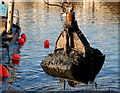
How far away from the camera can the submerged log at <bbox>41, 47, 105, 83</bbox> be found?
3.51 meters

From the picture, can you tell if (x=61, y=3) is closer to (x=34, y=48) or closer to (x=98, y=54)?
(x=98, y=54)

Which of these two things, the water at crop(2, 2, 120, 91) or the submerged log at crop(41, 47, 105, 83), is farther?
the water at crop(2, 2, 120, 91)

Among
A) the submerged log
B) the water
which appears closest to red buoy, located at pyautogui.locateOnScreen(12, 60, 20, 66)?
the water

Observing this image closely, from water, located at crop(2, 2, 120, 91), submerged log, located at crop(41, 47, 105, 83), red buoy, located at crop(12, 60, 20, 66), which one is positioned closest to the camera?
submerged log, located at crop(41, 47, 105, 83)

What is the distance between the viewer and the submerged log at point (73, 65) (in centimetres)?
351

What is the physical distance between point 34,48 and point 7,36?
8.71 feet

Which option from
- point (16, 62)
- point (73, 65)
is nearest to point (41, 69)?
point (16, 62)

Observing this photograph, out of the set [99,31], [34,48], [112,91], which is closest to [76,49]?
[112,91]

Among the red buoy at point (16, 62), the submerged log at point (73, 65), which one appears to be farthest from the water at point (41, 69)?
the submerged log at point (73, 65)

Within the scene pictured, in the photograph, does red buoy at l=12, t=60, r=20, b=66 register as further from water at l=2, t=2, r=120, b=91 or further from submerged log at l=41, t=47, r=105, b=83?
submerged log at l=41, t=47, r=105, b=83

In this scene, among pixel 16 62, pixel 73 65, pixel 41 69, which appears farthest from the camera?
pixel 16 62

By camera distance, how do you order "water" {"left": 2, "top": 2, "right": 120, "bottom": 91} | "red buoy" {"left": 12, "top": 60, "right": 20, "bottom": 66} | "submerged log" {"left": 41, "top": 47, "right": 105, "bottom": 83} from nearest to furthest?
"submerged log" {"left": 41, "top": 47, "right": 105, "bottom": 83} < "water" {"left": 2, "top": 2, "right": 120, "bottom": 91} < "red buoy" {"left": 12, "top": 60, "right": 20, "bottom": 66}

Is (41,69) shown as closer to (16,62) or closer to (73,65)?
(16,62)

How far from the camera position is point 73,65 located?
11.5ft
